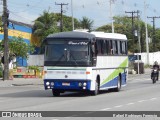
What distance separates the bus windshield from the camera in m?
27.5

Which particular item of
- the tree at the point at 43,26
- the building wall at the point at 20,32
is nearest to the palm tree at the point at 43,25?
the tree at the point at 43,26

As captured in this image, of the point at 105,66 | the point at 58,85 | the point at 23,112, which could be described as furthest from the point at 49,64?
the point at 23,112

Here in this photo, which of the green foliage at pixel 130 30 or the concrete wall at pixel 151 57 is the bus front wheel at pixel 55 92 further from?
the green foliage at pixel 130 30

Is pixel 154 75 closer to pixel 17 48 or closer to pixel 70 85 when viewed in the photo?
pixel 70 85

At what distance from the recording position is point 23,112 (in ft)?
60.7

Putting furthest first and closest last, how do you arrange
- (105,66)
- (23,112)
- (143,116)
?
(105,66), (23,112), (143,116)

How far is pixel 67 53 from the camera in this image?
90.2ft

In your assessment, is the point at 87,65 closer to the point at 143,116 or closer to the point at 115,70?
the point at 115,70

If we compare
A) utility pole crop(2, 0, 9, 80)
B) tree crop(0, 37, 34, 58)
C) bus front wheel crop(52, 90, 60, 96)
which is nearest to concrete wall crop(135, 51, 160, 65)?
tree crop(0, 37, 34, 58)

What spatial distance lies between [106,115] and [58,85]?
10.2m

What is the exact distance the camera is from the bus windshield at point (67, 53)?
27484 mm

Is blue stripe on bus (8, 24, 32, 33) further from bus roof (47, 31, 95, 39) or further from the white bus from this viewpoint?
the white bus

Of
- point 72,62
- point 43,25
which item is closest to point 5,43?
point 72,62

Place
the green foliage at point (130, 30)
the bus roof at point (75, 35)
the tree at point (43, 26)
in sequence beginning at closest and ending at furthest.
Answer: the bus roof at point (75, 35), the tree at point (43, 26), the green foliage at point (130, 30)
